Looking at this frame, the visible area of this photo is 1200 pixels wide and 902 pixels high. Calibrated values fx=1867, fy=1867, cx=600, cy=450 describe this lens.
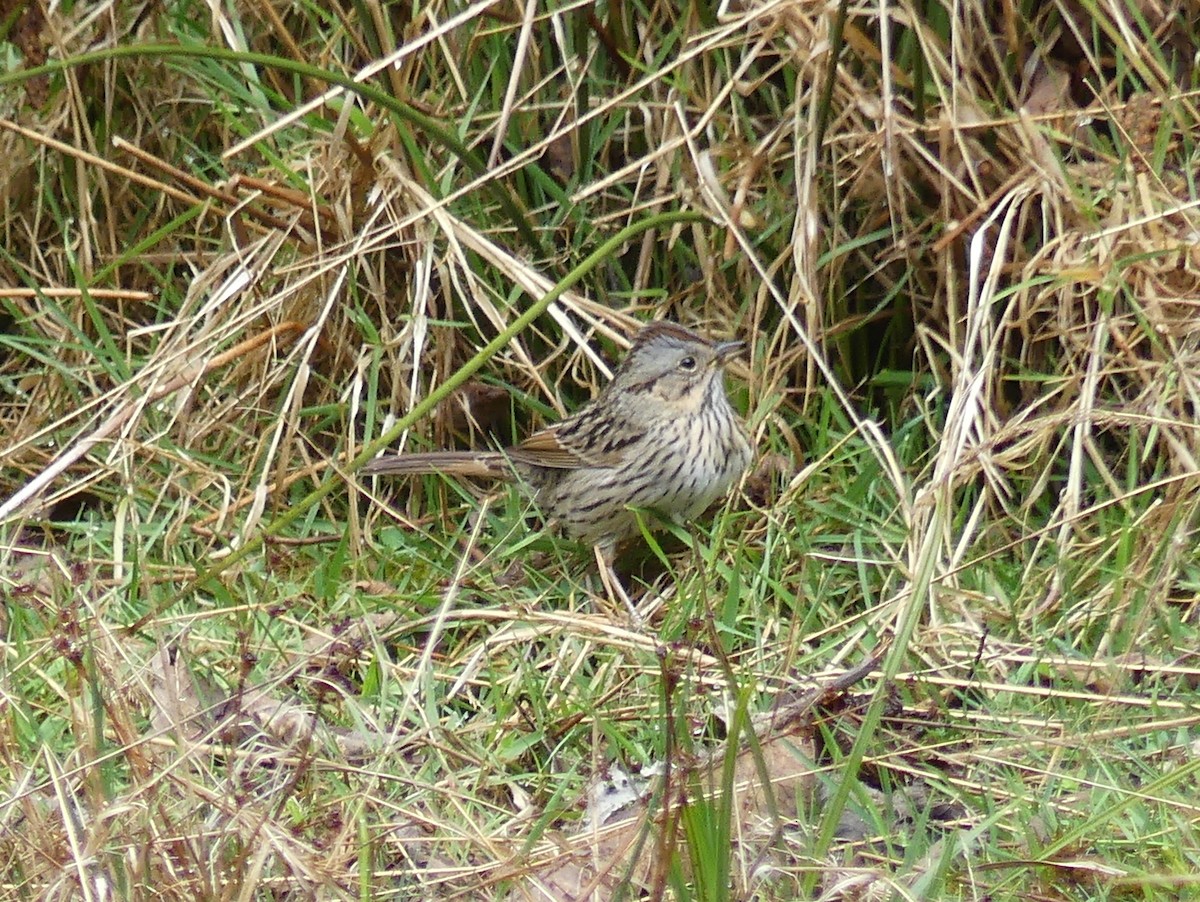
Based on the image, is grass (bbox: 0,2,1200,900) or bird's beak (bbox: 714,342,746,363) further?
bird's beak (bbox: 714,342,746,363)

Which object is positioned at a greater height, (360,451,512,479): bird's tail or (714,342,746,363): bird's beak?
(714,342,746,363): bird's beak

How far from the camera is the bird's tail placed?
5348 mm

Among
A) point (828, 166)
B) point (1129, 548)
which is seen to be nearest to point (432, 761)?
point (1129, 548)

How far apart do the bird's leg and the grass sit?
0.07m

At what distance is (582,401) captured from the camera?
5844 millimetres

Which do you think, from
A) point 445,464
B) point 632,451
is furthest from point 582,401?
point 445,464

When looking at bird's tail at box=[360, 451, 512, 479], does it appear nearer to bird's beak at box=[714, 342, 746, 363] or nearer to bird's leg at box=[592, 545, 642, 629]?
bird's leg at box=[592, 545, 642, 629]

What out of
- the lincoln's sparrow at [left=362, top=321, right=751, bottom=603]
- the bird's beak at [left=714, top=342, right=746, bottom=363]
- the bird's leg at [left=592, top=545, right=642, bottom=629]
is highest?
the bird's beak at [left=714, top=342, right=746, bottom=363]

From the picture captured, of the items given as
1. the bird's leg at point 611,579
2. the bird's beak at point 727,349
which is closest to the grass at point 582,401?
the bird's leg at point 611,579

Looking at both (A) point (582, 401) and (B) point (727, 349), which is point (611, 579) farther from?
(A) point (582, 401)

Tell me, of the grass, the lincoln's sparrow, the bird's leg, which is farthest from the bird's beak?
the bird's leg

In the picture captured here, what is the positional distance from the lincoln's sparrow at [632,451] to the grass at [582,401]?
10cm

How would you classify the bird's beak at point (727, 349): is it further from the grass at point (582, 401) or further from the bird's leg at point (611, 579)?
the bird's leg at point (611, 579)

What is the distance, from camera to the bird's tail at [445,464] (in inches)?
211
